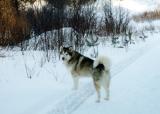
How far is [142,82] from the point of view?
7285 millimetres

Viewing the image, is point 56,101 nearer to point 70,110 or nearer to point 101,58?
point 70,110

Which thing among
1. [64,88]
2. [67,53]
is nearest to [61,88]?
[64,88]

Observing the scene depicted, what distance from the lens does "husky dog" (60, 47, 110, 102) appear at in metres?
5.84

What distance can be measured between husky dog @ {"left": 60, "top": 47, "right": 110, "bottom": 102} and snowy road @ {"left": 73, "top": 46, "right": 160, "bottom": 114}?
34 centimetres

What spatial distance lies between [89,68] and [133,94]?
988mm

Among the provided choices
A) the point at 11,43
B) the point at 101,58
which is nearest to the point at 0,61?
the point at 11,43

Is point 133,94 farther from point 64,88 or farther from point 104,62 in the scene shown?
point 64,88

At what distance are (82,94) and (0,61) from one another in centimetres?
382

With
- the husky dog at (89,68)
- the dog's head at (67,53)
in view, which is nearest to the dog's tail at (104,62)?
the husky dog at (89,68)

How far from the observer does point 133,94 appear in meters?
6.26

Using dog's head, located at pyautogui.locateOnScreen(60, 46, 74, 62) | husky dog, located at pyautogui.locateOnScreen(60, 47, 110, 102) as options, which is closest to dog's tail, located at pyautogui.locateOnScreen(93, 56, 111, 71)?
husky dog, located at pyautogui.locateOnScreen(60, 47, 110, 102)

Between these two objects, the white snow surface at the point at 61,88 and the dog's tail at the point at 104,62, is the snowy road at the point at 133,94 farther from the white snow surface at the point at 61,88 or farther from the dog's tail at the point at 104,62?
the dog's tail at the point at 104,62

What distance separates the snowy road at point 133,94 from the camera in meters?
5.29

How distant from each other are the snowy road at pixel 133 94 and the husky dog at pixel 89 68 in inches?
13.4
